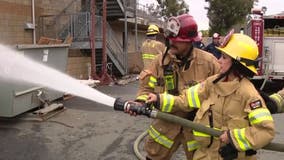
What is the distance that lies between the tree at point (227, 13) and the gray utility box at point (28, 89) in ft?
115

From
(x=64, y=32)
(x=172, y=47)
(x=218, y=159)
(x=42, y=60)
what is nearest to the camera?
(x=218, y=159)

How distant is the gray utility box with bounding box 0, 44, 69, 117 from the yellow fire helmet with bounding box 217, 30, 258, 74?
4633mm

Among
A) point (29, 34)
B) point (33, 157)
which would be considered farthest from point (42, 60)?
point (29, 34)

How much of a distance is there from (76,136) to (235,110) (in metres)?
4.30

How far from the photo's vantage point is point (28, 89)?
761 cm

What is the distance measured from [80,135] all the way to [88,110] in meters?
2.15

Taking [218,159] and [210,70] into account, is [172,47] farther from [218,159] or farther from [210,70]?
[218,159]

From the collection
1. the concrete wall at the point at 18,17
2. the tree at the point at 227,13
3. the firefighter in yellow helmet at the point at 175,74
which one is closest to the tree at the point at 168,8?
the tree at the point at 227,13

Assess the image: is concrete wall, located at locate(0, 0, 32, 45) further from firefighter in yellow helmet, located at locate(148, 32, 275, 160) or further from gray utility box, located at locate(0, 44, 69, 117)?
firefighter in yellow helmet, located at locate(148, 32, 275, 160)

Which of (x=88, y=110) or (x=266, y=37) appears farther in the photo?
(x=266, y=37)

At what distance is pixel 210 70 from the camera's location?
155 inches

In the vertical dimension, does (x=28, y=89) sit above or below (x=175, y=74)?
below

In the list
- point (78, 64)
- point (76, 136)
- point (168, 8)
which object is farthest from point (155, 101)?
point (168, 8)

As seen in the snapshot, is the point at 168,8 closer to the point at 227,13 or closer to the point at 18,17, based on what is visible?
the point at 227,13
